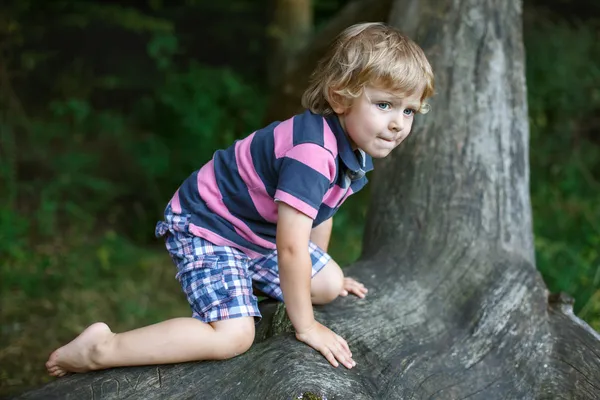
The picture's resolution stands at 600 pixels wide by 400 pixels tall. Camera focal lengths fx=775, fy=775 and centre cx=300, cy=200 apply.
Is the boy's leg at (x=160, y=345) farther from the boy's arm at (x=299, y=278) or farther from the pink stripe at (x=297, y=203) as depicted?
the pink stripe at (x=297, y=203)

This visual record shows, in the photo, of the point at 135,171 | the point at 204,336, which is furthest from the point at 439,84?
the point at 135,171

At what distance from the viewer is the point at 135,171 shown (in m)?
6.13

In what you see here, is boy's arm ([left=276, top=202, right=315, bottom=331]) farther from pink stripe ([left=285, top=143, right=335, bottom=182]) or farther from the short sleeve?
pink stripe ([left=285, top=143, right=335, bottom=182])

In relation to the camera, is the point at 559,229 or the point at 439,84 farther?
the point at 559,229

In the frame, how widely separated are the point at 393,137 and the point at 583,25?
508 centimetres

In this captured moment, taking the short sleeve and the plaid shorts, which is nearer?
the short sleeve

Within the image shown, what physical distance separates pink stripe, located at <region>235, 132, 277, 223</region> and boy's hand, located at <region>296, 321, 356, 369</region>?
0.41m

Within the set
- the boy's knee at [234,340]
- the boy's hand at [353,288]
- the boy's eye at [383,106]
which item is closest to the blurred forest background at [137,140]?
the boy's hand at [353,288]

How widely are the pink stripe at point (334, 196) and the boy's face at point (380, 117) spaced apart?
0.23m

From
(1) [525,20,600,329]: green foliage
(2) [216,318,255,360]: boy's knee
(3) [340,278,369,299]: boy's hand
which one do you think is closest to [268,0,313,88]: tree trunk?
(1) [525,20,600,329]: green foliage

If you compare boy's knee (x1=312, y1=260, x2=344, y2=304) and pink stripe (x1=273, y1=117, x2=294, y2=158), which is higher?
pink stripe (x1=273, y1=117, x2=294, y2=158)

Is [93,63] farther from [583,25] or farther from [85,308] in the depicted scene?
[583,25]

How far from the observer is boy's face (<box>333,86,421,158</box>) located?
235cm

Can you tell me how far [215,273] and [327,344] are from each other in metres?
0.44
